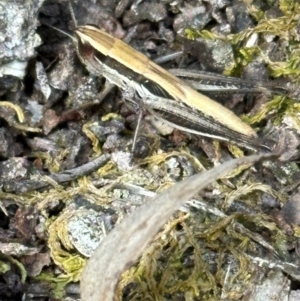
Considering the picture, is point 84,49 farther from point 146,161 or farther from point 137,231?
point 137,231

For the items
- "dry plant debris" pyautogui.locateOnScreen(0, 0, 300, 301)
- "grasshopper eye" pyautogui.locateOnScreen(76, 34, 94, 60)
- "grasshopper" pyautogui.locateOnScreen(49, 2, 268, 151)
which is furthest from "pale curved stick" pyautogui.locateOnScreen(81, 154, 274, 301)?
"grasshopper eye" pyautogui.locateOnScreen(76, 34, 94, 60)

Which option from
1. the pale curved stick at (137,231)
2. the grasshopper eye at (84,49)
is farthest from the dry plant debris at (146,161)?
the pale curved stick at (137,231)

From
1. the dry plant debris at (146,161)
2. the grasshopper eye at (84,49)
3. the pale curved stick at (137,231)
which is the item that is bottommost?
the dry plant debris at (146,161)

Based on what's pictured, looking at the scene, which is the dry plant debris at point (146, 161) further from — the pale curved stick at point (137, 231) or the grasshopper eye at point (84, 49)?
the pale curved stick at point (137, 231)

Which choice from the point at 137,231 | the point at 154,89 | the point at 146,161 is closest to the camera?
the point at 137,231

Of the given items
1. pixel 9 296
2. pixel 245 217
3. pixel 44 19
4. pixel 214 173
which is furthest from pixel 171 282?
pixel 44 19

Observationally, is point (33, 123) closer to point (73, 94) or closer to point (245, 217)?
point (73, 94)

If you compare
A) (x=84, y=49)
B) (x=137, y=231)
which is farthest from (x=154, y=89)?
(x=137, y=231)
